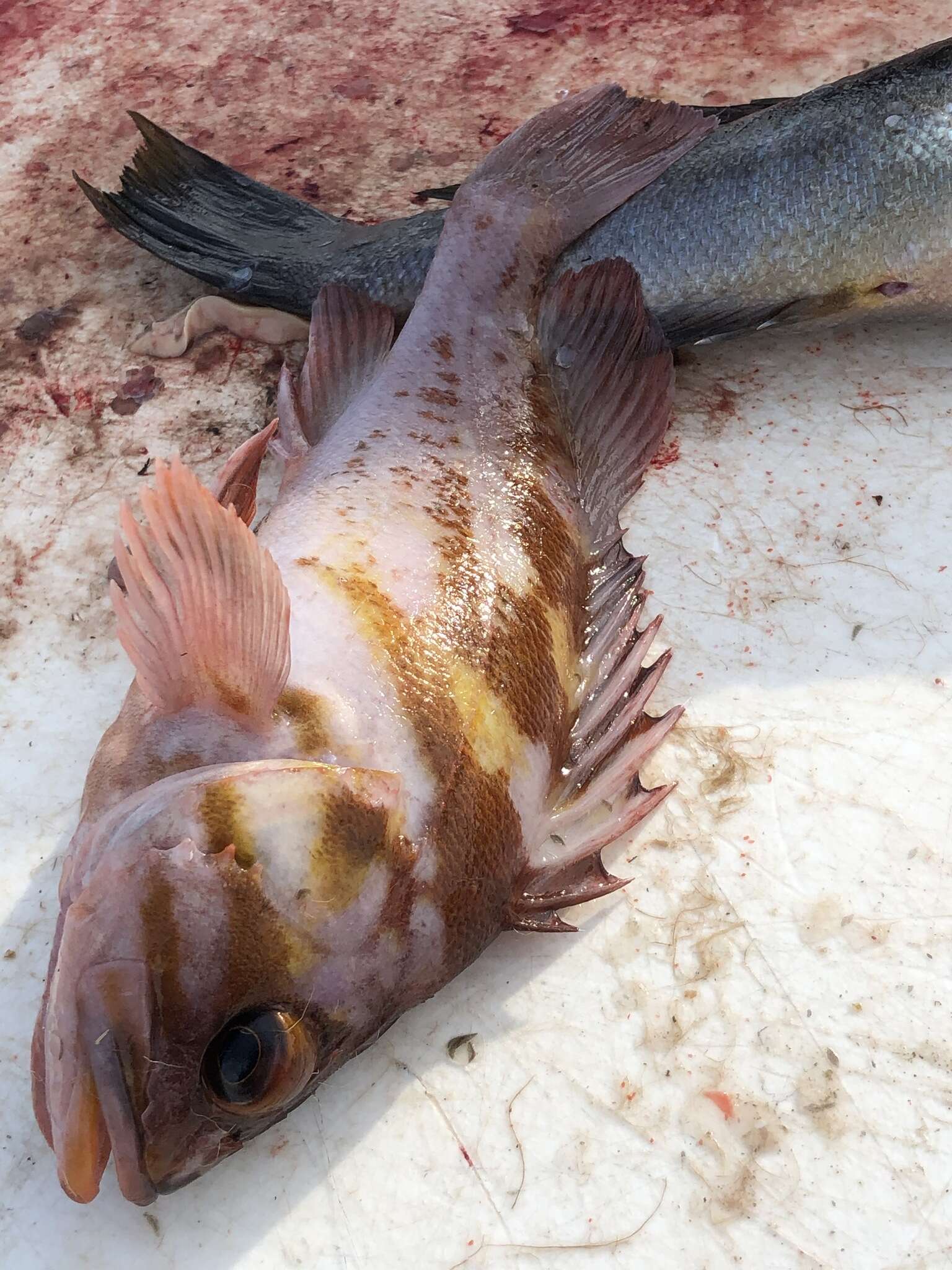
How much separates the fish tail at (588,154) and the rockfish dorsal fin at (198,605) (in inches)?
67.4

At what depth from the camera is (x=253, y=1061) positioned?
5.25ft

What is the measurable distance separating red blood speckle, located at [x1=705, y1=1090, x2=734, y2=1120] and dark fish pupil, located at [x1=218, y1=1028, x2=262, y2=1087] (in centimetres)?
89

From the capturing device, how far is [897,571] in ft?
8.71

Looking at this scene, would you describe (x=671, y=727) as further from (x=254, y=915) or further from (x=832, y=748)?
(x=254, y=915)

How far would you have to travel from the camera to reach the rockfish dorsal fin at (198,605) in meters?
1.68

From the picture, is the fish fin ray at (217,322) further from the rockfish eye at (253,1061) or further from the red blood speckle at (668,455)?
the rockfish eye at (253,1061)

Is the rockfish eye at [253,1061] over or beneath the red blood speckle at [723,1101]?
over

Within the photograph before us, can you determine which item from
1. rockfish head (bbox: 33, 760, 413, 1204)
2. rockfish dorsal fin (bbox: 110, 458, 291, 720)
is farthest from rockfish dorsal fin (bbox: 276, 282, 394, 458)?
rockfish head (bbox: 33, 760, 413, 1204)

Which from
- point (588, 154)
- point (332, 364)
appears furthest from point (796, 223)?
point (332, 364)

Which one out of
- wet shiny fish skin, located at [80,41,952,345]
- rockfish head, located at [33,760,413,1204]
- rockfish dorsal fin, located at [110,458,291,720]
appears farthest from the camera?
wet shiny fish skin, located at [80,41,952,345]

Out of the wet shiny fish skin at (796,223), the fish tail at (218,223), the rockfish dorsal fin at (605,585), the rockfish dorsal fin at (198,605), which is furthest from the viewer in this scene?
the fish tail at (218,223)

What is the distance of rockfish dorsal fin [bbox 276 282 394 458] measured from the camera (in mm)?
2797

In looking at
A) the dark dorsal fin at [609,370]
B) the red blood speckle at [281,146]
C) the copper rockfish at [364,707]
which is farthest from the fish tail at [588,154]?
the red blood speckle at [281,146]

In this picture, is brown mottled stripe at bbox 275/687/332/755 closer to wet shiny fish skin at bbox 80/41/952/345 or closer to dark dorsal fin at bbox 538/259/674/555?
dark dorsal fin at bbox 538/259/674/555
